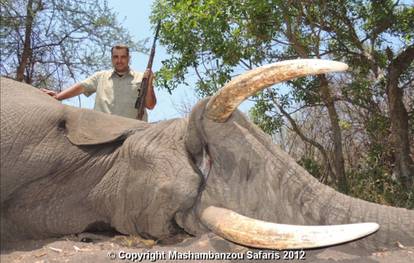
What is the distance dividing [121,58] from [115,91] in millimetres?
380

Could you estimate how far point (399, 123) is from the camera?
870 centimetres

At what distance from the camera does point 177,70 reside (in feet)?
29.2

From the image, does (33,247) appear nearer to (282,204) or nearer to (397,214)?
(282,204)

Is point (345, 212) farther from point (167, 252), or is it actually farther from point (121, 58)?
point (121, 58)

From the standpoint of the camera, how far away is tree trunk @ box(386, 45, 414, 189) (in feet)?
27.8

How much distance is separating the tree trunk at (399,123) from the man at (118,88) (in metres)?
4.04

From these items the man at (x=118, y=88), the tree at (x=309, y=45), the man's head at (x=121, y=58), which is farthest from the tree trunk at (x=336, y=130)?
the man's head at (x=121, y=58)

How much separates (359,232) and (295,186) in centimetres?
64

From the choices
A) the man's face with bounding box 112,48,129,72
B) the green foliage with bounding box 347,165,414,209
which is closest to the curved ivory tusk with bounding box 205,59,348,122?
the man's face with bounding box 112,48,129,72

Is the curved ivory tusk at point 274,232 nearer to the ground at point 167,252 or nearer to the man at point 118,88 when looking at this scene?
the ground at point 167,252

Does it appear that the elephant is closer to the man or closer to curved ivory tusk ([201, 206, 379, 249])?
curved ivory tusk ([201, 206, 379, 249])

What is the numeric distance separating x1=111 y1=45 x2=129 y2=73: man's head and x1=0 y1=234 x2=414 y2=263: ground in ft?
10.1

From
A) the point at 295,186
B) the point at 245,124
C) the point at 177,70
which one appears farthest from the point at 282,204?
the point at 177,70

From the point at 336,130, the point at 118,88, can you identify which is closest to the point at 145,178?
the point at 118,88
